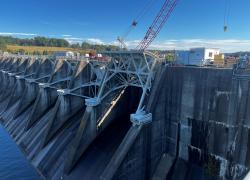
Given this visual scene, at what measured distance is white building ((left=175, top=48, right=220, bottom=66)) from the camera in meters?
19.3

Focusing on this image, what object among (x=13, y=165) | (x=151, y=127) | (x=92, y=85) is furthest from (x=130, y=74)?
(x=13, y=165)

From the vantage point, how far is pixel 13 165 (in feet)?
90.4

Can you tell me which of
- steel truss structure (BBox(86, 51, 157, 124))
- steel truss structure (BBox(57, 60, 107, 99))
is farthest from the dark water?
steel truss structure (BBox(86, 51, 157, 124))

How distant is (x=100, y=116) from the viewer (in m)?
23.8

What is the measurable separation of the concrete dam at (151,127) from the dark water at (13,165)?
3.79 feet

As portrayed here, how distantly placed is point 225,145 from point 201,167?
113 inches

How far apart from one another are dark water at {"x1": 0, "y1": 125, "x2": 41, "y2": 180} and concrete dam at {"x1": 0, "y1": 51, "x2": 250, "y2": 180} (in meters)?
1.16

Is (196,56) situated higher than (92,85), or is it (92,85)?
(196,56)

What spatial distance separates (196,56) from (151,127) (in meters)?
8.00

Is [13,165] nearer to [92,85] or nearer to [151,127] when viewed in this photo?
[92,85]

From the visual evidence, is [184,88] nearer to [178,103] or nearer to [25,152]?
[178,103]

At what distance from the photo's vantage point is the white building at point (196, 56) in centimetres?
1931

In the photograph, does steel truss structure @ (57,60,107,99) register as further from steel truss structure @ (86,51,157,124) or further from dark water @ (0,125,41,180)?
dark water @ (0,125,41,180)

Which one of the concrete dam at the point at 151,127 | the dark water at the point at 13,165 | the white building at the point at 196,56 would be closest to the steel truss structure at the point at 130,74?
the concrete dam at the point at 151,127
